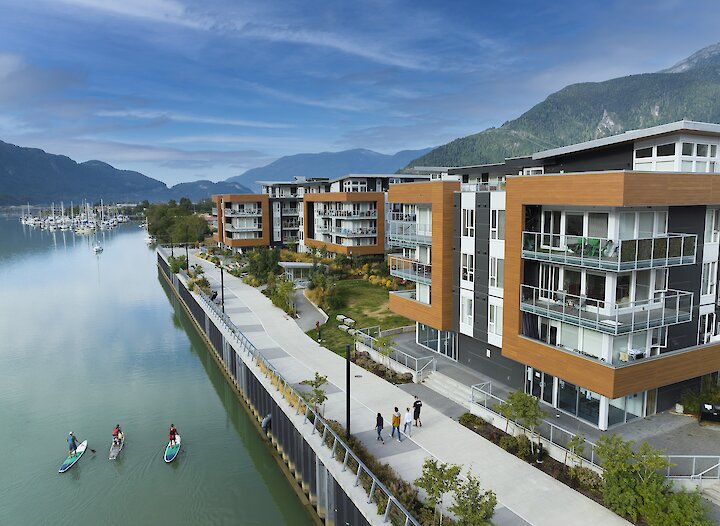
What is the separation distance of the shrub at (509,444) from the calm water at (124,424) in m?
8.90

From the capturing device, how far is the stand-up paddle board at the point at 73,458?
1010 inches

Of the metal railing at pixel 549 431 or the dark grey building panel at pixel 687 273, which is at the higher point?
the dark grey building panel at pixel 687 273

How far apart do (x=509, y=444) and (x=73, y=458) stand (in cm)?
2117

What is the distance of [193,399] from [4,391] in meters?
13.0

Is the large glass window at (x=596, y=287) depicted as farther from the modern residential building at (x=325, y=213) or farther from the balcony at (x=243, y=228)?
the balcony at (x=243, y=228)

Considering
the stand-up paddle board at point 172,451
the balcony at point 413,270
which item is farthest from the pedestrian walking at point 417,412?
the stand-up paddle board at point 172,451

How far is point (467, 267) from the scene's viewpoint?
96.9 feet

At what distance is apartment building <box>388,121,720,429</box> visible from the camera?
21141 millimetres

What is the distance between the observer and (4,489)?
79.6 ft

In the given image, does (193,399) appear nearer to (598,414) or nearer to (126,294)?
(598,414)

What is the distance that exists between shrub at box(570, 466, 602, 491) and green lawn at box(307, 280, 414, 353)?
752 inches

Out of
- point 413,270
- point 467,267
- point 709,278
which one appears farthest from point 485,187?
point 709,278

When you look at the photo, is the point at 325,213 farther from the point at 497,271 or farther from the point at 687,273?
the point at 687,273

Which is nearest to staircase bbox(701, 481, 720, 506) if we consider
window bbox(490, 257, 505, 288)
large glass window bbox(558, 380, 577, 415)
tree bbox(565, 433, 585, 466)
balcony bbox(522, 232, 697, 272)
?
tree bbox(565, 433, 585, 466)
